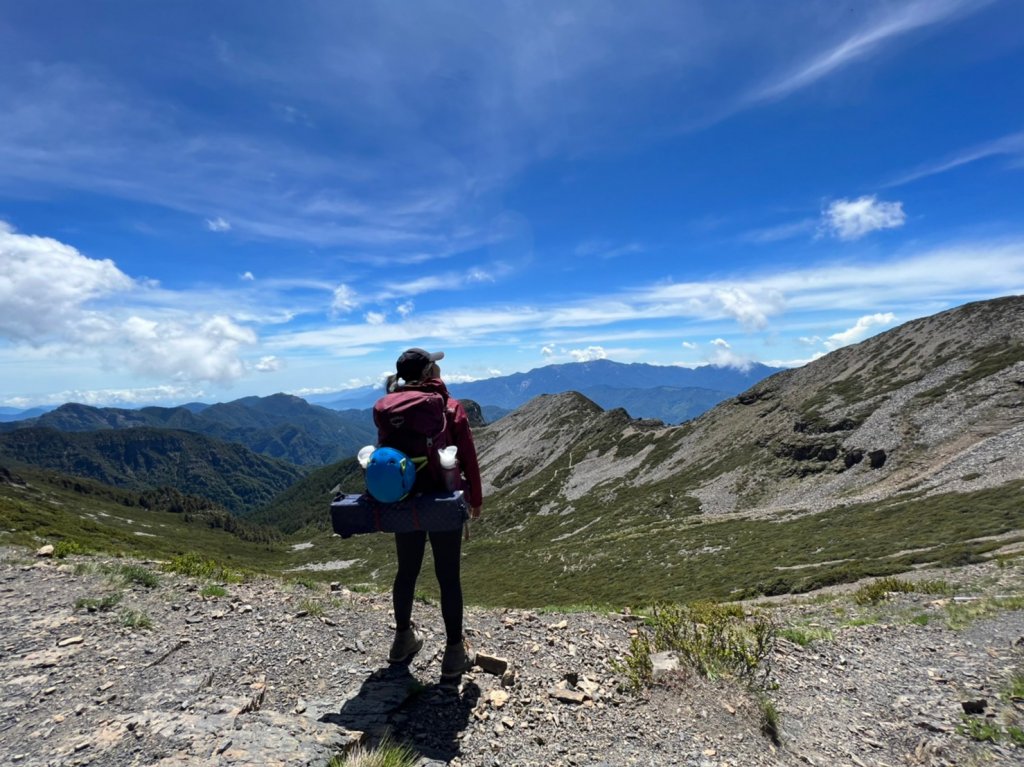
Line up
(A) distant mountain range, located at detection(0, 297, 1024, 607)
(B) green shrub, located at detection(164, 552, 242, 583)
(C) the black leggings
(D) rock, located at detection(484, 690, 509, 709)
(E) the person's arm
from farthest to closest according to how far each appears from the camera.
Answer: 1. (A) distant mountain range, located at detection(0, 297, 1024, 607)
2. (B) green shrub, located at detection(164, 552, 242, 583)
3. (E) the person's arm
4. (C) the black leggings
5. (D) rock, located at detection(484, 690, 509, 709)

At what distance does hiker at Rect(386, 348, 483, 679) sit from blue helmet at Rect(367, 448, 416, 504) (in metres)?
0.50

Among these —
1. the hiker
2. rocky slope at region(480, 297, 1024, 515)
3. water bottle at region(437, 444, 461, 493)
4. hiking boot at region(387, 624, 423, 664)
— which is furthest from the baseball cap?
rocky slope at region(480, 297, 1024, 515)

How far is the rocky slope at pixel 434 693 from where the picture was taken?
511 cm

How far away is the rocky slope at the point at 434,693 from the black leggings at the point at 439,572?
2.63 feet

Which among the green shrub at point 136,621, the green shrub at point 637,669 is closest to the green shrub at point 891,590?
the green shrub at point 637,669

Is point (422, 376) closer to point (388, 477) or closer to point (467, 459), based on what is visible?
point (467, 459)

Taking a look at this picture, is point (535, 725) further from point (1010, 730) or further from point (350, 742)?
point (1010, 730)

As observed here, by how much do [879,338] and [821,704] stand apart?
136523 mm

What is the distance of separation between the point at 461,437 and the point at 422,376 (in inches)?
39.7

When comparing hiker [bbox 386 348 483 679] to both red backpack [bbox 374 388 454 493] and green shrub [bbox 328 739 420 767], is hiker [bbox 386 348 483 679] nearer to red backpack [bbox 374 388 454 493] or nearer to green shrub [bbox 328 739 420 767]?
red backpack [bbox 374 388 454 493]

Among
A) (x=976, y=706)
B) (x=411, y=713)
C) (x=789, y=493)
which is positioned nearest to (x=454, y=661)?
(x=411, y=713)

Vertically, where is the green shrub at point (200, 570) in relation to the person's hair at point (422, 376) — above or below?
below

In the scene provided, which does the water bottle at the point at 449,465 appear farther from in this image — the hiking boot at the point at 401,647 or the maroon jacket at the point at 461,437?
the hiking boot at the point at 401,647

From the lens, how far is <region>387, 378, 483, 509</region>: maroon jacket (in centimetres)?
660
